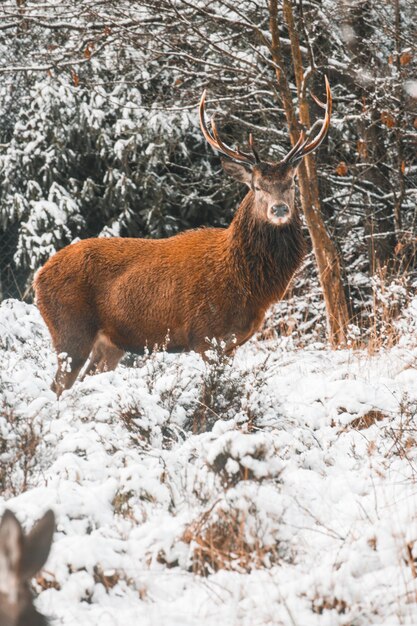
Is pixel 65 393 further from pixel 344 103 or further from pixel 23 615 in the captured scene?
pixel 344 103

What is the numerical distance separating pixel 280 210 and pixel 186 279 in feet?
2.88

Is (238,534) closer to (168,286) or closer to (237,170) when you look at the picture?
(168,286)

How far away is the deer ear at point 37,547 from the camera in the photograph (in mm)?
2117

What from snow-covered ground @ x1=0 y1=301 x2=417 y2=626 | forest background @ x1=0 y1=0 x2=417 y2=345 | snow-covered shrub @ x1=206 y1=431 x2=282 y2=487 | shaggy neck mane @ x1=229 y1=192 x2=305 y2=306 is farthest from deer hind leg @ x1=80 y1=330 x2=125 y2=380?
snow-covered shrub @ x1=206 y1=431 x2=282 y2=487

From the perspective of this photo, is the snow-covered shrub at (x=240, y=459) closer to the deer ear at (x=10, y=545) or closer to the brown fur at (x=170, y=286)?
the deer ear at (x=10, y=545)

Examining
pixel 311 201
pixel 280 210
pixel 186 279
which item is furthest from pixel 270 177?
pixel 311 201

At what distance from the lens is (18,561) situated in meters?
2.07

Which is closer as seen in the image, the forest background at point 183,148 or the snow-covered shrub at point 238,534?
the snow-covered shrub at point 238,534

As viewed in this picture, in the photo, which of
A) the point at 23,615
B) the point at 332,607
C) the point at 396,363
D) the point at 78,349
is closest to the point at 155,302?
the point at 78,349

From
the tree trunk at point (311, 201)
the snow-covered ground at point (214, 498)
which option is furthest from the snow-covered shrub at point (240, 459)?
the tree trunk at point (311, 201)

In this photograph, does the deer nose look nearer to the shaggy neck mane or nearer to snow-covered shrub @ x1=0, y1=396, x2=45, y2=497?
the shaggy neck mane

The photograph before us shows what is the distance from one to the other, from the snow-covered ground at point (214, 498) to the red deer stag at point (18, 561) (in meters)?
0.51

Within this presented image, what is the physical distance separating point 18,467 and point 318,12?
644cm

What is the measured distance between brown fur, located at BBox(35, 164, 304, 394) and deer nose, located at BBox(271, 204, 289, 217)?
218 millimetres
